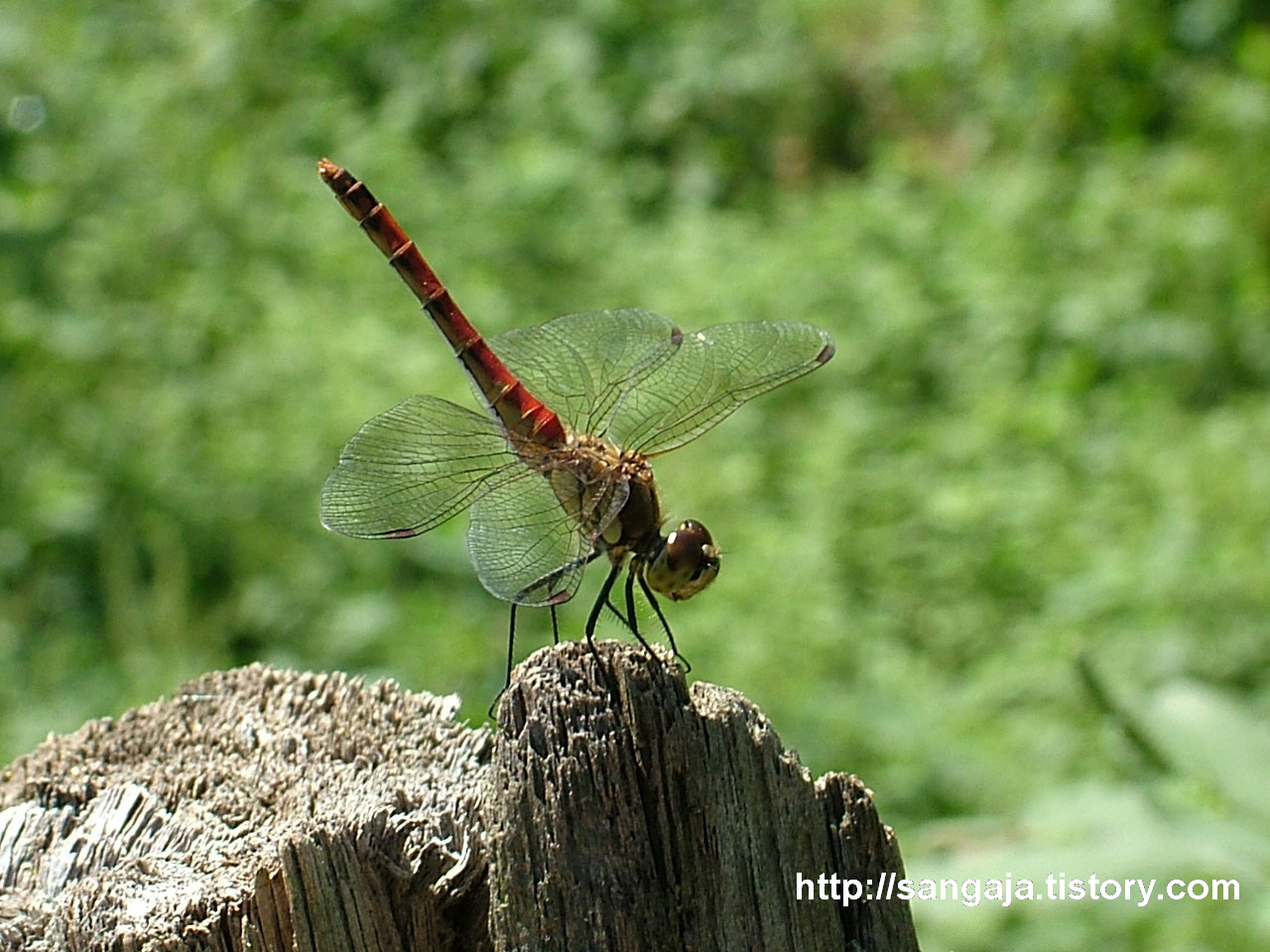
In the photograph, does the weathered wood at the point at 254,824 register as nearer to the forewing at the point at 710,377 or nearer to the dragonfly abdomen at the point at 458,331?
the dragonfly abdomen at the point at 458,331

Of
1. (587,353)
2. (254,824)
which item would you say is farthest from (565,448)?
(254,824)

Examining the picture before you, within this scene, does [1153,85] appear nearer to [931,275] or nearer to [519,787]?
[931,275]

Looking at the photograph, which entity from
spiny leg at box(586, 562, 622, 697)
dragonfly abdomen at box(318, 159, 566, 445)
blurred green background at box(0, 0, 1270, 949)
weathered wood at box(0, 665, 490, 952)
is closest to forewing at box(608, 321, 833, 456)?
dragonfly abdomen at box(318, 159, 566, 445)

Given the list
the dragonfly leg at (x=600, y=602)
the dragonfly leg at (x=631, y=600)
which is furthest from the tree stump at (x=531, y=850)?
the dragonfly leg at (x=631, y=600)

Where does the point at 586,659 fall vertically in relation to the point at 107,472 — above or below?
below

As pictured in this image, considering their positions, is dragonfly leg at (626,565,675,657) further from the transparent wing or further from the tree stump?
the tree stump

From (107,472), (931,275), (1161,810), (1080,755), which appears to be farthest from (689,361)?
(931,275)
